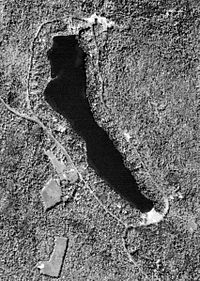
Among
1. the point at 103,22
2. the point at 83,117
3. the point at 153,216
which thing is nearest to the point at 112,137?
the point at 83,117

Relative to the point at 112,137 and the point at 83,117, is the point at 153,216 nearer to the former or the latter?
the point at 112,137

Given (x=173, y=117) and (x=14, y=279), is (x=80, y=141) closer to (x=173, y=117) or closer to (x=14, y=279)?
(x=173, y=117)

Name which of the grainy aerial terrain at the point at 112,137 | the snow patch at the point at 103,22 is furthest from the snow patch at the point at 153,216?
the snow patch at the point at 103,22

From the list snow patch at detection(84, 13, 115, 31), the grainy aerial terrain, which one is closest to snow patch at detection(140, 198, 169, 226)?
the grainy aerial terrain

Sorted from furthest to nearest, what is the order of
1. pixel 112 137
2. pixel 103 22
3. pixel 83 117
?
pixel 83 117 → pixel 112 137 → pixel 103 22

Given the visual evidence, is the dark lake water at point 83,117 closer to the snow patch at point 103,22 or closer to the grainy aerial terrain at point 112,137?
Answer: the grainy aerial terrain at point 112,137

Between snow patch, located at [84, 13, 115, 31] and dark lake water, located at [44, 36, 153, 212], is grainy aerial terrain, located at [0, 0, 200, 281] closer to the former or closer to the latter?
snow patch, located at [84, 13, 115, 31]

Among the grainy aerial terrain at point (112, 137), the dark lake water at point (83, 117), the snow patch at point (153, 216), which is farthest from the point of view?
the dark lake water at point (83, 117)
